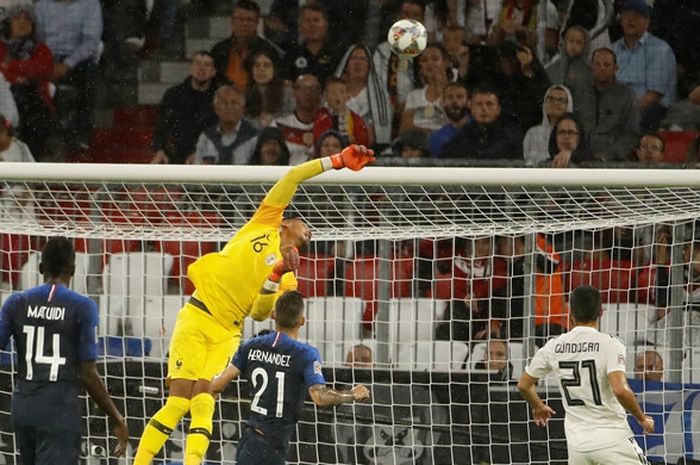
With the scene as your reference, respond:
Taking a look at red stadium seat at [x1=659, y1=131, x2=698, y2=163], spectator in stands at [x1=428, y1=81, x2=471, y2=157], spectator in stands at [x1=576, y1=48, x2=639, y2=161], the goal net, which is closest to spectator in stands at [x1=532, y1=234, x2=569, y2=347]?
the goal net

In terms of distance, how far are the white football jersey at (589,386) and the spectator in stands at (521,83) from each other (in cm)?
405

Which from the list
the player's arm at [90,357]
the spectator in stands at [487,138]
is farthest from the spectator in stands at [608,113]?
the player's arm at [90,357]

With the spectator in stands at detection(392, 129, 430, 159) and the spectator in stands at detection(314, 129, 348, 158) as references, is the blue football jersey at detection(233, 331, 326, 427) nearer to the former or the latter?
the spectator in stands at detection(314, 129, 348, 158)

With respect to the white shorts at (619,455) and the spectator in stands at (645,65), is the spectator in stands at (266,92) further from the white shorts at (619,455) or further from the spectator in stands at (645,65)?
the white shorts at (619,455)

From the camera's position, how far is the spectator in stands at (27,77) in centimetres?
1080

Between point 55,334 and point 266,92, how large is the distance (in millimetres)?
4928

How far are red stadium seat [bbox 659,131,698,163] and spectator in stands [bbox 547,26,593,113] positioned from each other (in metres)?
0.76

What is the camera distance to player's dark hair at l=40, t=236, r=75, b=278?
6.20 metres

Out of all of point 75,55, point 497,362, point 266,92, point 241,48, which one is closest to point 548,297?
point 497,362

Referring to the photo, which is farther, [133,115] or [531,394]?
[133,115]

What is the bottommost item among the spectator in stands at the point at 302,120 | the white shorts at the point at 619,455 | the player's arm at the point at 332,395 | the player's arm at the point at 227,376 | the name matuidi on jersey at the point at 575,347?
the white shorts at the point at 619,455

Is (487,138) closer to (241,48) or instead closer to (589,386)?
(241,48)

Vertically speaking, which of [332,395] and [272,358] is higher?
[272,358]

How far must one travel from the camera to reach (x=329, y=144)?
10.1 metres
